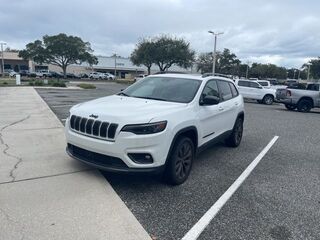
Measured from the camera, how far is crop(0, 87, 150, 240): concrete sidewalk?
3.25 metres

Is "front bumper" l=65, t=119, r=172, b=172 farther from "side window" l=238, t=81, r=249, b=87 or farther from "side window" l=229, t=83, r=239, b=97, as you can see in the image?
"side window" l=238, t=81, r=249, b=87

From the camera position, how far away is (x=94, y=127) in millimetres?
4293

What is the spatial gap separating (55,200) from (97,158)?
2.61ft

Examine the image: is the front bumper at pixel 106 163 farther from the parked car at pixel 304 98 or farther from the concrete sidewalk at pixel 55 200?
the parked car at pixel 304 98

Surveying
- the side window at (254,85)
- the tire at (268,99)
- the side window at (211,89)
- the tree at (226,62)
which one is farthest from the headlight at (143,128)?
the tree at (226,62)

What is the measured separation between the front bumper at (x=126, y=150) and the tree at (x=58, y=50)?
190 ft

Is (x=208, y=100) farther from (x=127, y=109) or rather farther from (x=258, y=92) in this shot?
(x=258, y=92)

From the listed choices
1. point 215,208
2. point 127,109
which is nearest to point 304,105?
point 215,208

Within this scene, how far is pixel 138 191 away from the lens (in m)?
4.37

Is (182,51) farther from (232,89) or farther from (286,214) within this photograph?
(286,214)

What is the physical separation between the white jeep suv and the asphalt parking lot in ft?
1.32

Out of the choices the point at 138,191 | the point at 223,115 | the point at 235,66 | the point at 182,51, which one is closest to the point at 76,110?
the point at 138,191

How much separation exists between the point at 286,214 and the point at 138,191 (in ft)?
6.50

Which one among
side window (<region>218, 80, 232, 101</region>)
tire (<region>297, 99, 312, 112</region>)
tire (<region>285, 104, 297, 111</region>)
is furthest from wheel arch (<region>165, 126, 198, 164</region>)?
tire (<region>285, 104, 297, 111</region>)
